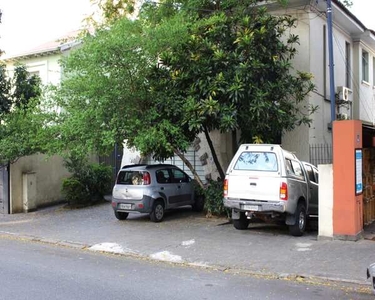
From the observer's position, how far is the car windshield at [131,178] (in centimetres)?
1243

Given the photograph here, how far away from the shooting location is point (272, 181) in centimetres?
995

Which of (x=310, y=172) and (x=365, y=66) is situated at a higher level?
(x=365, y=66)

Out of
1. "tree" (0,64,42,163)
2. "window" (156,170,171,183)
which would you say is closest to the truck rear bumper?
"window" (156,170,171,183)

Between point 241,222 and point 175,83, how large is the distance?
412 cm

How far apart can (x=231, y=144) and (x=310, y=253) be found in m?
7.37

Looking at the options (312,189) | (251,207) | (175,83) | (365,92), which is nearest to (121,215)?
(175,83)

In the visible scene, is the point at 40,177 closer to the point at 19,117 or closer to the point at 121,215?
the point at 19,117

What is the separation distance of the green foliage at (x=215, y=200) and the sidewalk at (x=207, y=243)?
1.10 ft

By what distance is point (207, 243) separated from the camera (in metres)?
9.93

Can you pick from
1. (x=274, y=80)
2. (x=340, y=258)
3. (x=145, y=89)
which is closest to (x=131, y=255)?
(x=340, y=258)

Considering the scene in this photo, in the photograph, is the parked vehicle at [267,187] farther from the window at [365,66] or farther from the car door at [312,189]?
the window at [365,66]

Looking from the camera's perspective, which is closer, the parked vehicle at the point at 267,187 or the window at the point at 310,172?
the parked vehicle at the point at 267,187

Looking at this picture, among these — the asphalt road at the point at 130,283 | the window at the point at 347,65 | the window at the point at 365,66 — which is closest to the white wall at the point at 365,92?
the window at the point at 365,66

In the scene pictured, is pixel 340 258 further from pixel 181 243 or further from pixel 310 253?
pixel 181 243
